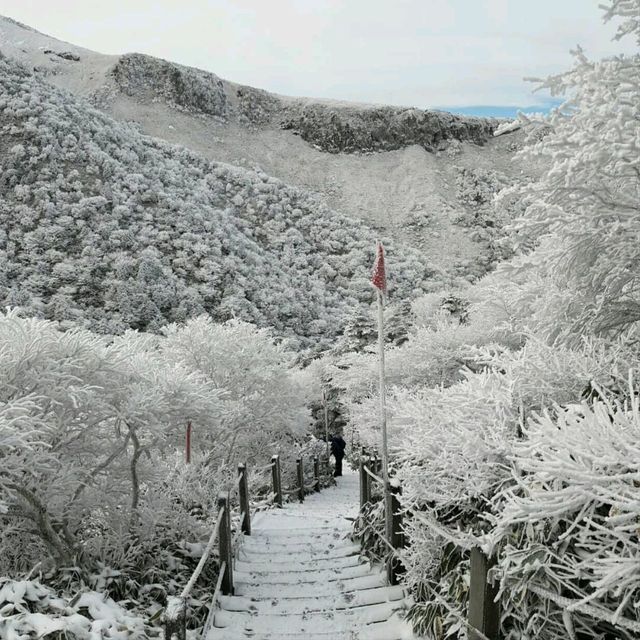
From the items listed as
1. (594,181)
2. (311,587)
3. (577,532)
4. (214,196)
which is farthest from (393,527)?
(214,196)

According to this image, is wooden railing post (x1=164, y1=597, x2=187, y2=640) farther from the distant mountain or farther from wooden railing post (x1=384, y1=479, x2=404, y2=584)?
the distant mountain

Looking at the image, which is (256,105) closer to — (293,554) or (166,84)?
(166,84)

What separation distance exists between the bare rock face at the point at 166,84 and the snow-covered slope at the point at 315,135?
0.15 metres

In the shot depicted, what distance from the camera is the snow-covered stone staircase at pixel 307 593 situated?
530cm

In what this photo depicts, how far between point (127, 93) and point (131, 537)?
88787 millimetres

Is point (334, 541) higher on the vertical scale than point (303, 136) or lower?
lower

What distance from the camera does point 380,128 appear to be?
91.9 metres

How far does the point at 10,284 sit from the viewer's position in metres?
31.8

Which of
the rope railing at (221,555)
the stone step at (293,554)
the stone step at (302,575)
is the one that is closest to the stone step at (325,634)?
the rope railing at (221,555)

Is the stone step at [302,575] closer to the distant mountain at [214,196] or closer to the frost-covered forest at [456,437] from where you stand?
the frost-covered forest at [456,437]

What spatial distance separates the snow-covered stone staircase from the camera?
5301mm

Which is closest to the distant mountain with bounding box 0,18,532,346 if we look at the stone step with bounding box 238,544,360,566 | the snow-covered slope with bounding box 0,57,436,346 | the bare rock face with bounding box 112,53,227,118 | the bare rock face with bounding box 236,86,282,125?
the snow-covered slope with bounding box 0,57,436,346

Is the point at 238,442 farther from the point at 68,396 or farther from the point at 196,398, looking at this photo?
the point at 68,396

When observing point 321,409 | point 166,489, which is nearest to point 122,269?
point 321,409
